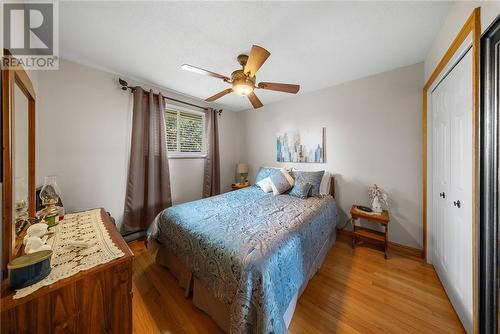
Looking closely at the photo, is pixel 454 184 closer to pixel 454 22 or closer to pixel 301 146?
pixel 454 22

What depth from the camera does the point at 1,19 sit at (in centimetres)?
84

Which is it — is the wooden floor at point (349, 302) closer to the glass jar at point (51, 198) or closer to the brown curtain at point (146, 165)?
the brown curtain at point (146, 165)

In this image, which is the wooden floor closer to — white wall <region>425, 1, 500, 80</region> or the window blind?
the window blind

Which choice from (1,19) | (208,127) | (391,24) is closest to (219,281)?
(1,19)

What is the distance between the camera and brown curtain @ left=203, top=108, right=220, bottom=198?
3.42m

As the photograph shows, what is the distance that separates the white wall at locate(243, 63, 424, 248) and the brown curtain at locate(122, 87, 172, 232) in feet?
A: 7.89

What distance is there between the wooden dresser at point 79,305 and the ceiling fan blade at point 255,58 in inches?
63.6

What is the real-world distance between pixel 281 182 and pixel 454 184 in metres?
1.76

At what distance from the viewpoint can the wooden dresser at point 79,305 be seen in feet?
2.13

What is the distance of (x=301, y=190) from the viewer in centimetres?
249

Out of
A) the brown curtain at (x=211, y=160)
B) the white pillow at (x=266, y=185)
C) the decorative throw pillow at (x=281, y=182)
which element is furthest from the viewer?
the brown curtain at (x=211, y=160)

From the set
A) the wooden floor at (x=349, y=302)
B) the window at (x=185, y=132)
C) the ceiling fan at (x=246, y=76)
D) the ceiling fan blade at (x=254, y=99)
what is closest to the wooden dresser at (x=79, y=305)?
the wooden floor at (x=349, y=302)

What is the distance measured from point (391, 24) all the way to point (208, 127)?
2.88 metres

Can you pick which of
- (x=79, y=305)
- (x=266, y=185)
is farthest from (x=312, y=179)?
(x=79, y=305)
